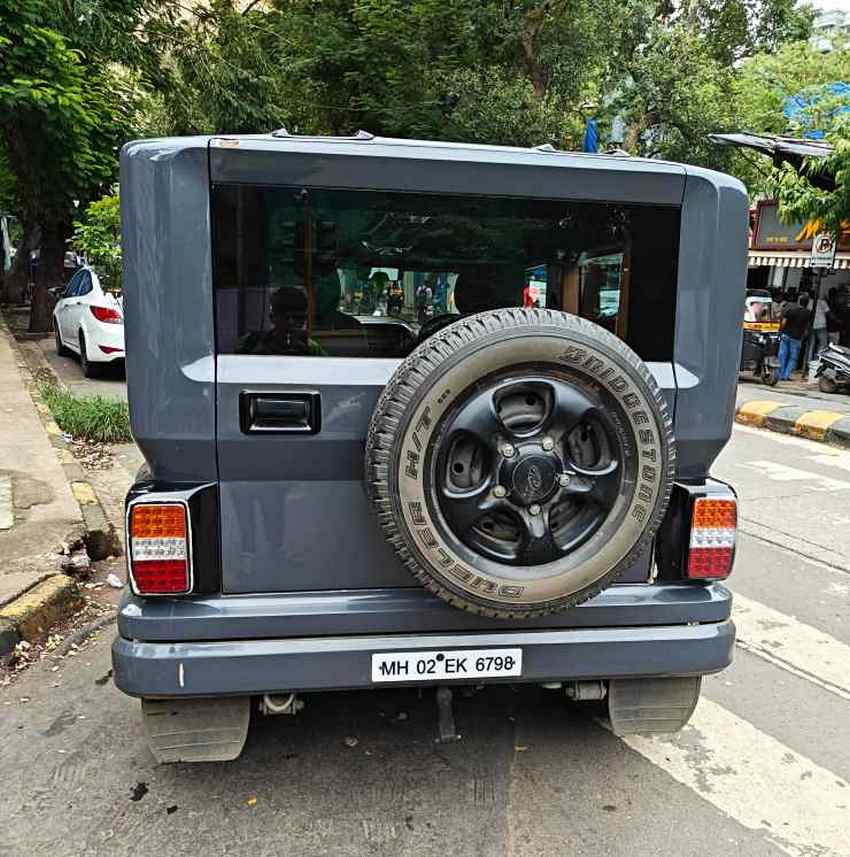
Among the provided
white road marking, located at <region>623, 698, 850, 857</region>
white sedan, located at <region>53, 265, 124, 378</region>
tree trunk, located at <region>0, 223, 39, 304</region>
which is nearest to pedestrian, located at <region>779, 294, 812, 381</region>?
white sedan, located at <region>53, 265, 124, 378</region>

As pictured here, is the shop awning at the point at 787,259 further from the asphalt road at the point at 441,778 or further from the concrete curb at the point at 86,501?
the asphalt road at the point at 441,778

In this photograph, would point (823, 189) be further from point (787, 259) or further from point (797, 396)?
point (787, 259)

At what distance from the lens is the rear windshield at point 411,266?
2506 millimetres

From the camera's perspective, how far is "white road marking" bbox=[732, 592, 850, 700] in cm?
390

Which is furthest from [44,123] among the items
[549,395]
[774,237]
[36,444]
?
[774,237]

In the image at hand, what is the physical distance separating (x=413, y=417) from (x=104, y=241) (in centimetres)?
1141

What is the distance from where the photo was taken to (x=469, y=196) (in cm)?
255

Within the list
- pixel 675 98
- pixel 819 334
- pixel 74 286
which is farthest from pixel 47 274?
pixel 819 334

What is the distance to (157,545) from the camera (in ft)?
8.25

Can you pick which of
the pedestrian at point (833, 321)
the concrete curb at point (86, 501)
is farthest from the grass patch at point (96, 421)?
the pedestrian at point (833, 321)

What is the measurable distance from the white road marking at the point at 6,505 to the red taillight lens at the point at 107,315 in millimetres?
5268

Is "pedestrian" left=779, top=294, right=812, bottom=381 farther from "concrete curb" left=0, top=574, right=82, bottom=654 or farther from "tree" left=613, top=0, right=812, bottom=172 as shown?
"concrete curb" left=0, top=574, right=82, bottom=654

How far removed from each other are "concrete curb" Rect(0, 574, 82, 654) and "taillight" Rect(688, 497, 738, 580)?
3060 mm

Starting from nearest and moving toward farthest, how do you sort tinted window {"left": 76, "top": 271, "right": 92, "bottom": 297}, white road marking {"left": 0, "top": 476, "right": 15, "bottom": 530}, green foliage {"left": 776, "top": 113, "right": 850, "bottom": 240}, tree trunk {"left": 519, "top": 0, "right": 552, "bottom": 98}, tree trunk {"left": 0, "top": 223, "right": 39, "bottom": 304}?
white road marking {"left": 0, "top": 476, "right": 15, "bottom": 530}, green foliage {"left": 776, "top": 113, "right": 850, "bottom": 240}, tinted window {"left": 76, "top": 271, "right": 92, "bottom": 297}, tree trunk {"left": 519, "top": 0, "right": 552, "bottom": 98}, tree trunk {"left": 0, "top": 223, "right": 39, "bottom": 304}
